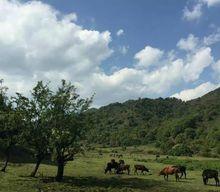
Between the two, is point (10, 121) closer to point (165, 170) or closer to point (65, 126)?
point (65, 126)

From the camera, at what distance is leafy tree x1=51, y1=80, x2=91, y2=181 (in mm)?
54031

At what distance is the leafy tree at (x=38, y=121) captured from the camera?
55500 mm

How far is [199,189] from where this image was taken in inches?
1905

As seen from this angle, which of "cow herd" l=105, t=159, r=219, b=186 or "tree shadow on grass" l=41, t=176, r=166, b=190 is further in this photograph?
"cow herd" l=105, t=159, r=219, b=186

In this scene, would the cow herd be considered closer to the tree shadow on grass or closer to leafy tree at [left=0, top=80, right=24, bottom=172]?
the tree shadow on grass

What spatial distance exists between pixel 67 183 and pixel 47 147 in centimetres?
610

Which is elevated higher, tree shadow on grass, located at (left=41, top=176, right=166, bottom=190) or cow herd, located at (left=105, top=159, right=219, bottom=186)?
cow herd, located at (left=105, top=159, right=219, bottom=186)

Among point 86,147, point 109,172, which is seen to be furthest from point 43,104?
point 109,172

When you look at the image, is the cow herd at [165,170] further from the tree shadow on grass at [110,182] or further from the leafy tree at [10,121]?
the leafy tree at [10,121]

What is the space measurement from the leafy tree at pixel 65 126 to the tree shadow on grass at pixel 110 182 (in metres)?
1.80

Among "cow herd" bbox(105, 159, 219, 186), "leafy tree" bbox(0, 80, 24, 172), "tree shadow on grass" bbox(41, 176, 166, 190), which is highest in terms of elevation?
"leafy tree" bbox(0, 80, 24, 172)

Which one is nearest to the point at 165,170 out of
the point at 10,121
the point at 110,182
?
the point at 110,182

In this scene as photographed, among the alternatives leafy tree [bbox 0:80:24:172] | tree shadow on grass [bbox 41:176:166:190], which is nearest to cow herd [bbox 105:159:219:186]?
tree shadow on grass [bbox 41:176:166:190]

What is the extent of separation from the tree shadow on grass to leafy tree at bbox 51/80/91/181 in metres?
1.80
